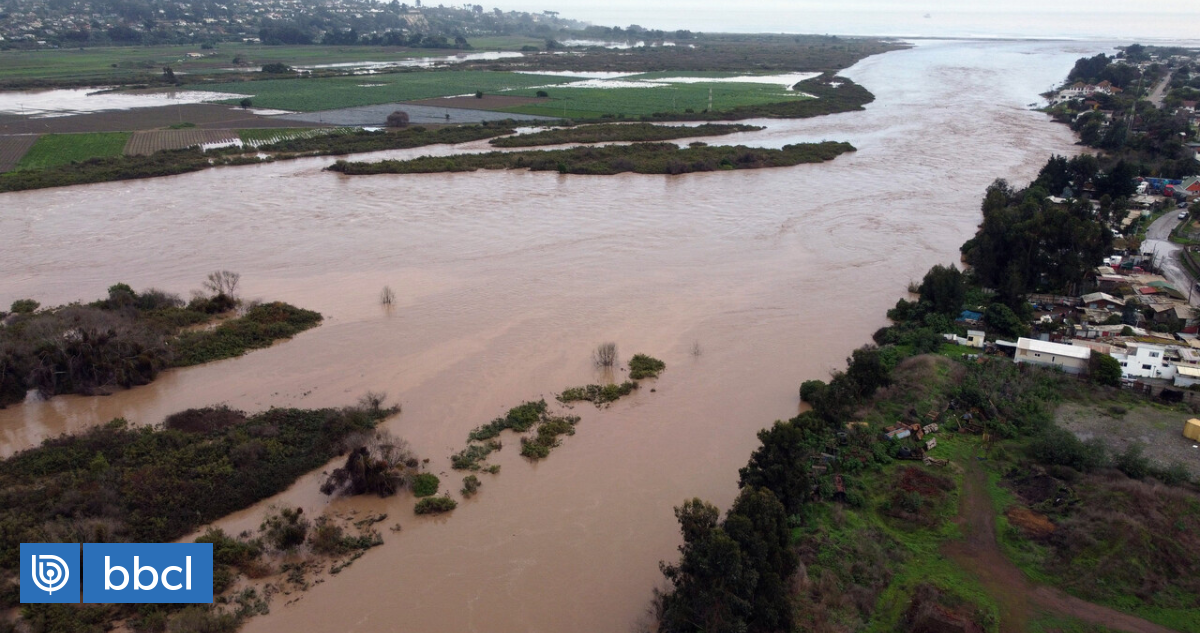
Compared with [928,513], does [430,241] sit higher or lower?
higher

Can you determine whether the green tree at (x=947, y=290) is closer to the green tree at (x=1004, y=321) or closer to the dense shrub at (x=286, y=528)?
the green tree at (x=1004, y=321)

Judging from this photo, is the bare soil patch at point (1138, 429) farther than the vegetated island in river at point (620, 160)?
No

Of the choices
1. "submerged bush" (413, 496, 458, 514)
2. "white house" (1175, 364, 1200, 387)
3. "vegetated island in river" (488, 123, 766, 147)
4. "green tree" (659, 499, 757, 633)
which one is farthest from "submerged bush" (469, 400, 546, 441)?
"vegetated island in river" (488, 123, 766, 147)

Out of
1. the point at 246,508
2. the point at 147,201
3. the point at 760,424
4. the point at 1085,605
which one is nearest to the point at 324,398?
the point at 246,508

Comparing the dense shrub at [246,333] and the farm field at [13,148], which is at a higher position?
the farm field at [13,148]

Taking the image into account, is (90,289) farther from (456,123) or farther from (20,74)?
(20,74)

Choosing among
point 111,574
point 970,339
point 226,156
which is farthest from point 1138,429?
point 226,156

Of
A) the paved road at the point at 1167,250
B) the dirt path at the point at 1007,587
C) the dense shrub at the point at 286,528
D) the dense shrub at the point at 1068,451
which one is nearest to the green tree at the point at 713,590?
the dirt path at the point at 1007,587
